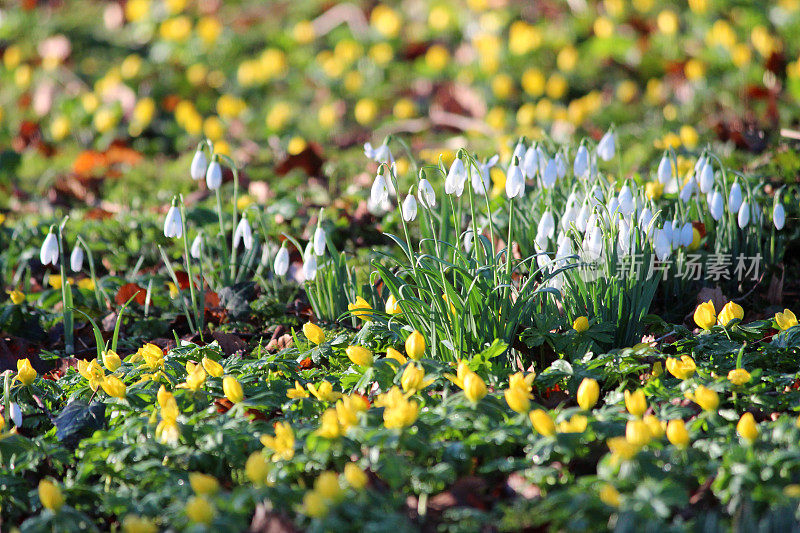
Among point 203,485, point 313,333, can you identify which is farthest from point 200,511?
point 313,333

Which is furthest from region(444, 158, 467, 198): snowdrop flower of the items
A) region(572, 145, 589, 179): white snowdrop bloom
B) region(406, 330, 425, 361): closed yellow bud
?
region(572, 145, 589, 179): white snowdrop bloom

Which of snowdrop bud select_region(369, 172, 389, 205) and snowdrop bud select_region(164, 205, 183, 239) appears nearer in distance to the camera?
snowdrop bud select_region(369, 172, 389, 205)

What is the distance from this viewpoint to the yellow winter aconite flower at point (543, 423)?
1650 millimetres

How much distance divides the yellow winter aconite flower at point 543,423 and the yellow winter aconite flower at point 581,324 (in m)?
0.55

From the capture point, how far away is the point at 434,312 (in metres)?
2.23

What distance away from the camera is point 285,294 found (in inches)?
121

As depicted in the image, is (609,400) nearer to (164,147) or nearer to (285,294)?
(285,294)

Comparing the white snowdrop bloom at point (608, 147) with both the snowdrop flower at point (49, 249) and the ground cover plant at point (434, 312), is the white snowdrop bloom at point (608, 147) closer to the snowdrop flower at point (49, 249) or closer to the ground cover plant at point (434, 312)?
the ground cover plant at point (434, 312)

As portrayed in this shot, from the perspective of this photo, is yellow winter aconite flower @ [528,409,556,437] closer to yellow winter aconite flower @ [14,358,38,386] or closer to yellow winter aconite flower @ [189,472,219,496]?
yellow winter aconite flower @ [189,472,219,496]

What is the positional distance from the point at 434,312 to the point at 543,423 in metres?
0.65

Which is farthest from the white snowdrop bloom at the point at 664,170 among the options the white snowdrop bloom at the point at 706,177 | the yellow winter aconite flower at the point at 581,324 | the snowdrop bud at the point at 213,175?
the snowdrop bud at the point at 213,175

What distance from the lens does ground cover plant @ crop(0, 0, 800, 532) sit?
1.65 m

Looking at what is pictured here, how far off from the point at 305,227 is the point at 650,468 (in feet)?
7.39

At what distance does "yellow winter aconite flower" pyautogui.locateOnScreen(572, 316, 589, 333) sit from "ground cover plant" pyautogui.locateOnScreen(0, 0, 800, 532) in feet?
0.11
